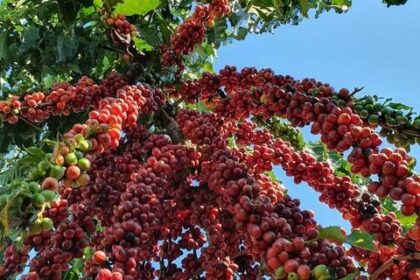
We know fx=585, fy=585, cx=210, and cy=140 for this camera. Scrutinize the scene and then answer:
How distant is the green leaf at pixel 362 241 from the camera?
6.72 feet

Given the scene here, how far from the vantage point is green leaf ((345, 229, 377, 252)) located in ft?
6.72

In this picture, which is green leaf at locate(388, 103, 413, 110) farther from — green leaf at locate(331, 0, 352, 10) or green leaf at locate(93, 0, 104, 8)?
green leaf at locate(93, 0, 104, 8)

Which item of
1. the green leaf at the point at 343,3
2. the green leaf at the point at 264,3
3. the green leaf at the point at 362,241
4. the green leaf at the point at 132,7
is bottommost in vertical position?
the green leaf at the point at 362,241

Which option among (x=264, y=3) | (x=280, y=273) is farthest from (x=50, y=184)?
(x=264, y=3)

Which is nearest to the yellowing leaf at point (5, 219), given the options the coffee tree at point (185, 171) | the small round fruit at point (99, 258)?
the coffee tree at point (185, 171)

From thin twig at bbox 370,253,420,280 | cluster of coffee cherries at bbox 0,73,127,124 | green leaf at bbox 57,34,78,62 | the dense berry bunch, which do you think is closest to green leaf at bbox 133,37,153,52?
green leaf at bbox 57,34,78,62

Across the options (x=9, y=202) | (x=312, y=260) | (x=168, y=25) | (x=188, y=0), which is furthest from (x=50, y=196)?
(x=188, y=0)

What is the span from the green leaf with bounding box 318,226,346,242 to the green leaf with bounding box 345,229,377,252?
7 cm

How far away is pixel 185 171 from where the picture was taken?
2973 mm

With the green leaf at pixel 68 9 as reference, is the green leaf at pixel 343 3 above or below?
above

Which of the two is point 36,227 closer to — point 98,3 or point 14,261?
point 14,261

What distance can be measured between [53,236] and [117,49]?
74.9 inches

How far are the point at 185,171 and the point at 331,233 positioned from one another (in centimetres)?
112

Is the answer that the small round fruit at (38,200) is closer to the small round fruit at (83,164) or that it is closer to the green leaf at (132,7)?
the small round fruit at (83,164)
